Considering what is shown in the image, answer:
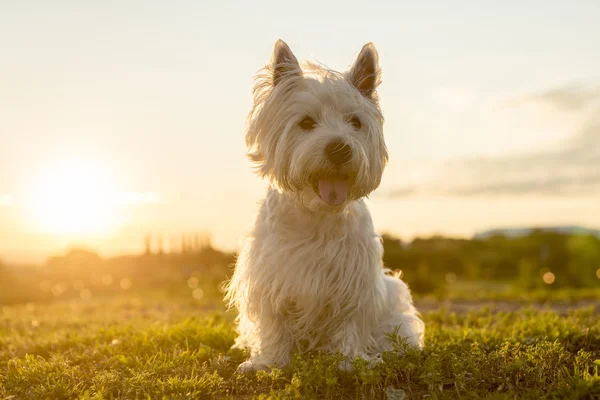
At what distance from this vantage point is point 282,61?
5.24 meters

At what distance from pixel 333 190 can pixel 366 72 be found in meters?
1.20

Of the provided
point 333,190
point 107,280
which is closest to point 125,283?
point 107,280

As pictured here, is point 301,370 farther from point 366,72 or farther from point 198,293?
point 198,293

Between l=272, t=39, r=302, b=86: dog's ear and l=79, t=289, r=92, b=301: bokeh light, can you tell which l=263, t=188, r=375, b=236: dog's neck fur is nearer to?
l=272, t=39, r=302, b=86: dog's ear

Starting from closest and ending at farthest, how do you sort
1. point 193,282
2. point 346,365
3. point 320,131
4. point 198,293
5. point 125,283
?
point 320,131 < point 346,365 < point 198,293 < point 193,282 < point 125,283

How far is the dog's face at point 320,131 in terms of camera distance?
466 cm

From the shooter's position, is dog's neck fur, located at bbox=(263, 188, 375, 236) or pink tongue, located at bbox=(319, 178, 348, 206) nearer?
pink tongue, located at bbox=(319, 178, 348, 206)

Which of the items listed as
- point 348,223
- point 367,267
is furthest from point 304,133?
point 367,267

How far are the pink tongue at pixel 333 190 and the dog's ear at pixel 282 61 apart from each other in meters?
1.04

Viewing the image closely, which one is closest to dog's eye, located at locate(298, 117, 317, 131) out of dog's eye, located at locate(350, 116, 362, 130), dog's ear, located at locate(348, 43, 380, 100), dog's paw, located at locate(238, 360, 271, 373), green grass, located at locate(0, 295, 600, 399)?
dog's eye, located at locate(350, 116, 362, 130)

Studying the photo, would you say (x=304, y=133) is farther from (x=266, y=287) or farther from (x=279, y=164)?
(x=266, y=287)

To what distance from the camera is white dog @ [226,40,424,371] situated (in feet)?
15.8

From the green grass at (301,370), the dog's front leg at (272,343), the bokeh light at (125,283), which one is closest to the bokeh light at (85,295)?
the bokeh light at (125,283)

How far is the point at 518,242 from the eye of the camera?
2880 cm
